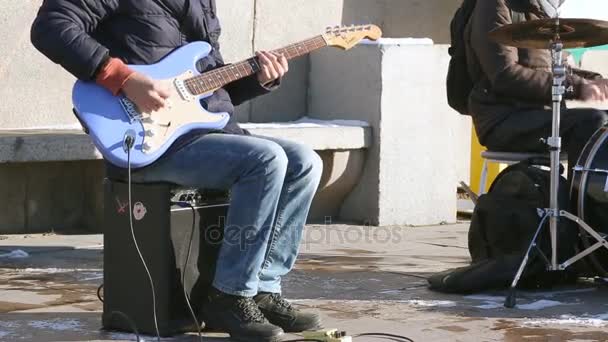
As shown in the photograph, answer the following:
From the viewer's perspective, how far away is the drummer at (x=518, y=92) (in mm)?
6008

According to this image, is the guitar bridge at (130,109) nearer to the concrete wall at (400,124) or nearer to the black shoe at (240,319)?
the black shoe at (240,319)

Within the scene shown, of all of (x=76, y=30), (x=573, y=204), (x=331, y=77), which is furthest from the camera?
(x=331, y=77)

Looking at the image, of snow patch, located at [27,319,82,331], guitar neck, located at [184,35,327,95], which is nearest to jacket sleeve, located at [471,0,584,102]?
guitar neck, located at [184,35,327,95]

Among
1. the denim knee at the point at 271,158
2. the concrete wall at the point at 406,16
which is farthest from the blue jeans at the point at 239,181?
the concrete wall at the point at 406,16

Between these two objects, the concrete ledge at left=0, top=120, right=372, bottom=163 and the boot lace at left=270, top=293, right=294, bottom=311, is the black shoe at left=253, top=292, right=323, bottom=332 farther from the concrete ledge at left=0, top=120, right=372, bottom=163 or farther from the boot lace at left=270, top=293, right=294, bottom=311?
the concrete ledge at left=0, top=120, right=372, bottom=163

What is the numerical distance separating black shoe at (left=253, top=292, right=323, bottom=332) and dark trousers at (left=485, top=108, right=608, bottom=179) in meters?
1.76

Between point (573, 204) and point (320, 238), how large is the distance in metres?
2.23

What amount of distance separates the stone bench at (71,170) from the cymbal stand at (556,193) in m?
2.40

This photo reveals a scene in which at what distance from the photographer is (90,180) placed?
25.0ft

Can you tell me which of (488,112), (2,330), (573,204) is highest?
(488,112)

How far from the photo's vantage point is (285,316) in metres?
4.80

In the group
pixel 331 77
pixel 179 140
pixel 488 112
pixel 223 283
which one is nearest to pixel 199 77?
pixel 179 140

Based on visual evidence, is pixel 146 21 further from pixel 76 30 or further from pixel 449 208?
pixel 449 208

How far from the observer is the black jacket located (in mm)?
4551
